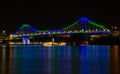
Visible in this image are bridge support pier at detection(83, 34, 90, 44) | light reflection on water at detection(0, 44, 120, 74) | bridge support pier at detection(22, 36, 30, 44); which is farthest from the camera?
bridge support pier at detection(22, 36, 30, 44)

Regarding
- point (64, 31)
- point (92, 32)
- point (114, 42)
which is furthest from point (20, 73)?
point (114, 42)

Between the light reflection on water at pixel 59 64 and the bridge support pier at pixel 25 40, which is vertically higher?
the bridge support pier at pixel 25 40

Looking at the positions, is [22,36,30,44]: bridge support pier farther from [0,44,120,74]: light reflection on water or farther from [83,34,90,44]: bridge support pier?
[0,44,120,74]: light reflection on water

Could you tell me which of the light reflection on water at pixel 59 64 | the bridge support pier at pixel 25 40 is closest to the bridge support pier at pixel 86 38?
the bridge support pier at pixel 25 40

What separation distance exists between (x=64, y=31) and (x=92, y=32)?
9564 mm

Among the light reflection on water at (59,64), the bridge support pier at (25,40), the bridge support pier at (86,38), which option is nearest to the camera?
the light reflection on water at (59,64)

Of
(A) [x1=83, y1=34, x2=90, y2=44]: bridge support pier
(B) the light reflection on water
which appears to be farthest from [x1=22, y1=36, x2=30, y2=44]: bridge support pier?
(B) the light reflection on water

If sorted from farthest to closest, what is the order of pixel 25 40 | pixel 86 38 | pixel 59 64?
pixel 25 40 → pixel 86 38 → pixel 59 64

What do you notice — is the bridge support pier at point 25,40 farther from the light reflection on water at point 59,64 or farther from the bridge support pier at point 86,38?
the light reflection on water at point 59,64

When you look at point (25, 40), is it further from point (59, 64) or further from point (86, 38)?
point (59, 64)

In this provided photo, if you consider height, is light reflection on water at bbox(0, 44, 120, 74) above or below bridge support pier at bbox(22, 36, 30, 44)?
below

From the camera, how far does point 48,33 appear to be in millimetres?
76125

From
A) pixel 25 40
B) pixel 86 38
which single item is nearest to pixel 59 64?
pixel 86 38

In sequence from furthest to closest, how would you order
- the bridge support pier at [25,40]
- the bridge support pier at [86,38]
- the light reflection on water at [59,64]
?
1. the bridge support pier at [25,40]
2. the bridge support pier at [86,38]
3. the light reflection on water at [59,64]
